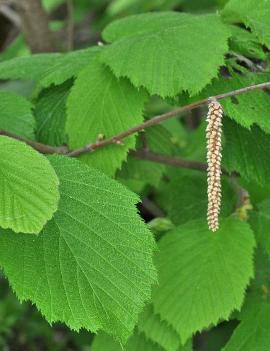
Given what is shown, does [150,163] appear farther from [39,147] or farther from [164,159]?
[39,147]

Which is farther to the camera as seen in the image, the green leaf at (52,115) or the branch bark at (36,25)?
the branch bark at (36,25)

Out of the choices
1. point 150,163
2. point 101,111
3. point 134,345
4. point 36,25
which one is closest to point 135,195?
point 101,111

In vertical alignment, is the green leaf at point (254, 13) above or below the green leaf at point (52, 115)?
above

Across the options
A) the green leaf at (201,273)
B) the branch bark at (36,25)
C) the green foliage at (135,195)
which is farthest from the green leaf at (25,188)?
the branch bark at (36,25)

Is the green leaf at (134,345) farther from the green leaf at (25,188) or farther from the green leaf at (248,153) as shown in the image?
the green leaf at (25,188)

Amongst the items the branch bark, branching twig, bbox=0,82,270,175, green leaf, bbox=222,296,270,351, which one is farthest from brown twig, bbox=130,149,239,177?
the branch bark

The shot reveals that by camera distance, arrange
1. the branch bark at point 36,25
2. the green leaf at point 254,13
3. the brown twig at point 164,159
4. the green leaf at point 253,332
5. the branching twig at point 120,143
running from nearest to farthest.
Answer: the branching twig at point 120,143 < the green leaf at point 254,13 < the green leaf at point 253,332 < the brown twig at point 164,159 < the branch bark at point 36,25
